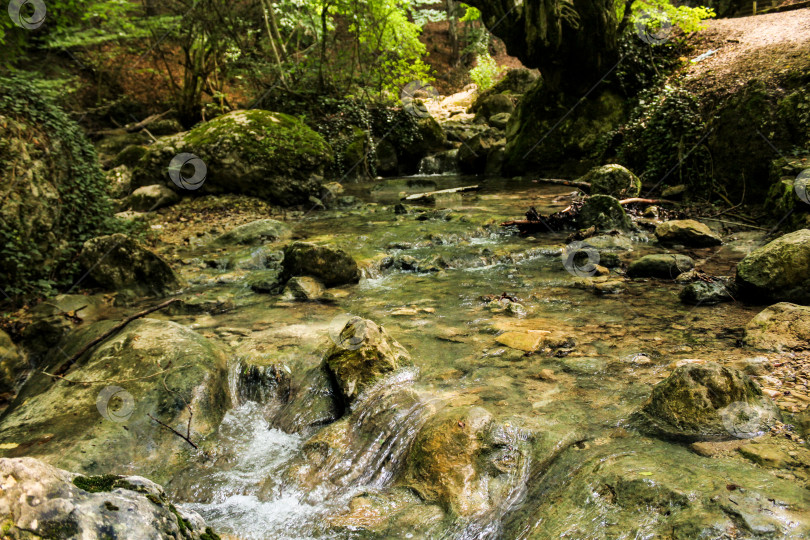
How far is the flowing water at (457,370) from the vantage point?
2260 millimetres

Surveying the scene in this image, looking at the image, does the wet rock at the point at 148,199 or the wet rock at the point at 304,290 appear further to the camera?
the wet rock at the point at 148,199

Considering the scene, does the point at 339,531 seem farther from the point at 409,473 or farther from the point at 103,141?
the point at 103,141

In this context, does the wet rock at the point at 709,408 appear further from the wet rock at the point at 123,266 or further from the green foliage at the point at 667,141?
the green foliage at the point at 667,141

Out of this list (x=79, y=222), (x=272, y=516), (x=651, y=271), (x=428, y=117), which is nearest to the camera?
(x=272, y=516)

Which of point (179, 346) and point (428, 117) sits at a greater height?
point (428, 117)

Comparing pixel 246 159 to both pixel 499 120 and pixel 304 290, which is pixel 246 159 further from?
pixel 499 120

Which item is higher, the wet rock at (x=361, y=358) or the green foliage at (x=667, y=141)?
the green foliage at (x=667, y=141)

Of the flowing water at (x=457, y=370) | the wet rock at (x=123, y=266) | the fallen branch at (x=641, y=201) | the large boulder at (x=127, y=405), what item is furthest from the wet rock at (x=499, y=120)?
the large boulder at (x=127, y=405)

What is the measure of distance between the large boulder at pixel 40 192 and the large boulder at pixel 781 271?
6.87 metres

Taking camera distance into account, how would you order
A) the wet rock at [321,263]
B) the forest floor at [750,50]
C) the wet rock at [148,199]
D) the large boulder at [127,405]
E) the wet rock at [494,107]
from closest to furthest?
1. the large boulder at [127,405]
2. the wet rock at [321,263]
3. the forest floor at [750,50]
4. the wet rock at [148,199]
5. the wet rock at [494,107]

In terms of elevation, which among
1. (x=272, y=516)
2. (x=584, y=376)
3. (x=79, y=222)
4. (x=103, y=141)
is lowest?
(x=272, y=516)

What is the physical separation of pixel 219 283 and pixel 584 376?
15.2ft

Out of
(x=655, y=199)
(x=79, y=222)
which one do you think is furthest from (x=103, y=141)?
(x=655, y=199)

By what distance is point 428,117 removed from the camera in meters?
15.5
